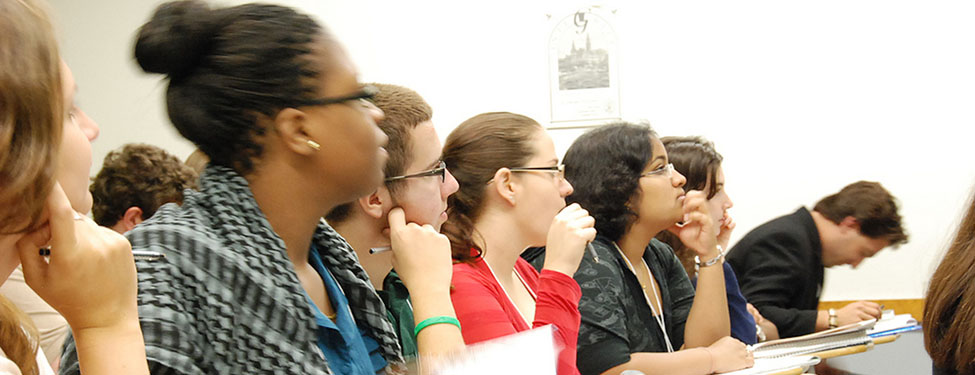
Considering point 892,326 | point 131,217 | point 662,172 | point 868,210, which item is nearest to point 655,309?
point 662,172

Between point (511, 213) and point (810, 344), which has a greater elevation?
point (511, 213)

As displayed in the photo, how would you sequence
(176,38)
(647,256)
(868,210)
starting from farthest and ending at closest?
1. (868,210)
2. (647,256)
3. (176,38)

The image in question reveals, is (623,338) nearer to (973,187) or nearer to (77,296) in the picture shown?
(973,187)

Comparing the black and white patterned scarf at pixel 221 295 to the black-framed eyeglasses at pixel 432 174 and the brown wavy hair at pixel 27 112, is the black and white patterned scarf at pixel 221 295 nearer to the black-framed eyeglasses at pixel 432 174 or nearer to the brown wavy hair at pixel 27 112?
the brown wavy hair at pixel 27 112

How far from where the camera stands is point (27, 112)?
72cm

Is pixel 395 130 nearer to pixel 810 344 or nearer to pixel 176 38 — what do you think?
pixel 176 38

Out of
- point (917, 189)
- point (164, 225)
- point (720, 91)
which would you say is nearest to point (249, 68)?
point (164, 225)

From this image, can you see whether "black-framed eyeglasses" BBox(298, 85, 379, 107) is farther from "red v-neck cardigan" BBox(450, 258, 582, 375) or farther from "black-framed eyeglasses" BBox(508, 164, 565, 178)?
"black-framed eyeglasses" BBox(508, 164, 565, 178)

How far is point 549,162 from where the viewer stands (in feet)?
6.98

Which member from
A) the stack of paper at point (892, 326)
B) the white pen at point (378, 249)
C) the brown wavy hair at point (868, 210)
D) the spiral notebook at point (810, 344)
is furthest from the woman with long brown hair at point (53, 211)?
the brown wavy hair at point (868, 210)

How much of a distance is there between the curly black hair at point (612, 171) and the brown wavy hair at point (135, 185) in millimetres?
1159

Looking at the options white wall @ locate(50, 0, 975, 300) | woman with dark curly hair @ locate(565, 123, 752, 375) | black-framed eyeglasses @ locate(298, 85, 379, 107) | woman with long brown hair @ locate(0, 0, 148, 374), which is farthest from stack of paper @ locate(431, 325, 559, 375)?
white wall @ locate(50, 0, 975, 300)

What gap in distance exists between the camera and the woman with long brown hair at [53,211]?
0.71 meters

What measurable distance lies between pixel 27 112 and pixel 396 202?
92 cm
